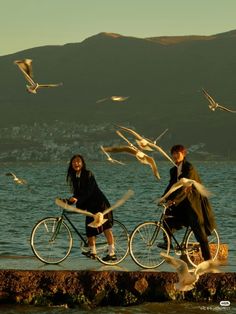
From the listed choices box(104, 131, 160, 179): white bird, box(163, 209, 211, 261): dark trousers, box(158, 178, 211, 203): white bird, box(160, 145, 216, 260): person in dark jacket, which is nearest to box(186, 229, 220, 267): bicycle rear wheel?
box(163, 209, 211, 261): dark trousers

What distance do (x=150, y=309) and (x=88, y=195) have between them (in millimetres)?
2193

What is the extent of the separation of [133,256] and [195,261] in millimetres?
1060

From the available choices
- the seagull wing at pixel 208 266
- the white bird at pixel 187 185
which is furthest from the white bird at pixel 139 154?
the seagull wing at pixel 208 266

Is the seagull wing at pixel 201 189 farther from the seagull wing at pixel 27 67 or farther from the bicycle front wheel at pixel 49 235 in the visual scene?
the seagull wing at pixel 27 67

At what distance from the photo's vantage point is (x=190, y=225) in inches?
564

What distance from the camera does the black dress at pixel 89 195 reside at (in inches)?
575

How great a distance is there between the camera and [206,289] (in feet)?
44.5

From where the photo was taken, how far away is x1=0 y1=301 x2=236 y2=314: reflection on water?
1339 centimetres

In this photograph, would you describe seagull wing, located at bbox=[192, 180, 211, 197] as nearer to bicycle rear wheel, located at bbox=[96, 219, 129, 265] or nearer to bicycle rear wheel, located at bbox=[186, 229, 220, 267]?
bicycle rear wheel, located at bbox=[186, 229, 220, 267]

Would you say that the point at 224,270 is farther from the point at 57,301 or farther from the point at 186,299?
the point at 57,301

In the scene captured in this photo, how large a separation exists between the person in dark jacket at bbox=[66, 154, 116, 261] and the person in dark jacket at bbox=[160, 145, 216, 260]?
→ 1.16 metres

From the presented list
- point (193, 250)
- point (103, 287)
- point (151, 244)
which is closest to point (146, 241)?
point (151, 244)

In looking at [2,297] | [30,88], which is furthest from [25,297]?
[30,88]

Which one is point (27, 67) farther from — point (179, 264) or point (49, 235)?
point (179, 264)
